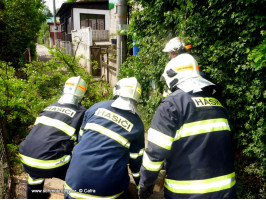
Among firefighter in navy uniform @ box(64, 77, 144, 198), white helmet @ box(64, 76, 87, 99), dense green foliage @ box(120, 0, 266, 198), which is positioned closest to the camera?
firefighter in navy uniform @ box(64, 77, 144, 198)

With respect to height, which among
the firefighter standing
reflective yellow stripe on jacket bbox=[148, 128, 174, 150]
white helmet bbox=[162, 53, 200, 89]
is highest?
the firefighter standing

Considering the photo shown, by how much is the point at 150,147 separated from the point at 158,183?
169 cm

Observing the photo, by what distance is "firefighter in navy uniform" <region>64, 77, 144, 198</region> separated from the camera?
6.71ft

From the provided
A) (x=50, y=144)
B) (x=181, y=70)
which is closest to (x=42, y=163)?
(x=50, y=144)

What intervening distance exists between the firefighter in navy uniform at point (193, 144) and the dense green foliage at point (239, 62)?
109cm

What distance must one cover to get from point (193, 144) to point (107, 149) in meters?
0.89

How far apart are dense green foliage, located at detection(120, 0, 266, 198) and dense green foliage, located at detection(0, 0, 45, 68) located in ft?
31.4

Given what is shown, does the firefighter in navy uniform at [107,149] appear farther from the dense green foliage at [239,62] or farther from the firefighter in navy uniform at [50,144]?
the dense green foliage at [239,62]

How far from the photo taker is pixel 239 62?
2867 millimetres

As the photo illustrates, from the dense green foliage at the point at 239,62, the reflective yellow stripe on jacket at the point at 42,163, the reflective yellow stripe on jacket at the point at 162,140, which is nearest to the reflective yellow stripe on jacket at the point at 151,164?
the reflective yellow stripe on jacket at the point at 162,140

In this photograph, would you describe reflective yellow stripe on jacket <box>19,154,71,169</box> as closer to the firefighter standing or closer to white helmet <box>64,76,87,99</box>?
white helmet <box>64,76,87,99</box>

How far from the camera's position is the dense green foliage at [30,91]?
403 cm

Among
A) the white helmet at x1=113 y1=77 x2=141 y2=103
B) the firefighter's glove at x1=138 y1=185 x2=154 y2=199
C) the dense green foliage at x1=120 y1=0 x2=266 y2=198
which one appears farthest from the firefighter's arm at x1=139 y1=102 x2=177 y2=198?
the dense green foliage at x1=120 y1=0 x2=266 y2=198

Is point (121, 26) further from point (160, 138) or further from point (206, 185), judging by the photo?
point (206, 185)
